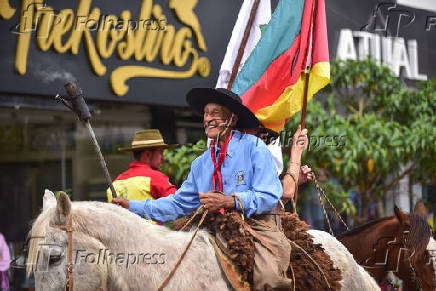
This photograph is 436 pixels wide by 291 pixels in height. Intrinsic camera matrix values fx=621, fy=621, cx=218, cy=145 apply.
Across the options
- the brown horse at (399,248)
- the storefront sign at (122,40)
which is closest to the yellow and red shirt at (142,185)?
the brown horse at (399,248)

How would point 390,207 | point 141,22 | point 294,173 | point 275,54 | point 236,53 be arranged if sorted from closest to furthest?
point 294,173 → point 275,54 → point 236,53 → point 141,22 → point 390,207

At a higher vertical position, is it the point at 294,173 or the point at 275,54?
the point at 275,54

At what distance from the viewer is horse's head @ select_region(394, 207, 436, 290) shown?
19.3 ft

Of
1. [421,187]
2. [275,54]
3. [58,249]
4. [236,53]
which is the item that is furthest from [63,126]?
[58,249]

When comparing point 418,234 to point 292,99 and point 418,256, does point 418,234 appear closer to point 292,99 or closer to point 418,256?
point 418,256

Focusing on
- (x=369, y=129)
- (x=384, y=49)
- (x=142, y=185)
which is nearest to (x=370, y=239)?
(x=142, y=185)

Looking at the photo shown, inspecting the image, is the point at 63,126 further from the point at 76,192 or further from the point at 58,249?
the point at 58,249

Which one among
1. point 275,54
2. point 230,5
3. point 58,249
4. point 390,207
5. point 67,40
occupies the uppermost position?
point 230,5

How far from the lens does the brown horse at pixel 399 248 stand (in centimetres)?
591

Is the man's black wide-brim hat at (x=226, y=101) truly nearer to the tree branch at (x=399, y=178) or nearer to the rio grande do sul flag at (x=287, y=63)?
the rio grande do sul flag at (x=287, y=63)

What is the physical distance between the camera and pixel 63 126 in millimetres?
10719

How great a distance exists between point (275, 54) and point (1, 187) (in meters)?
6.69

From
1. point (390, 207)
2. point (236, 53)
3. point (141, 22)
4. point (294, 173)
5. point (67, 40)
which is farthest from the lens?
point (390, 207)

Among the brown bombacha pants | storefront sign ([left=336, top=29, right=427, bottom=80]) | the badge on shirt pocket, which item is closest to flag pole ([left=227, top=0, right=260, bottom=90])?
the badge on shirt pocket
